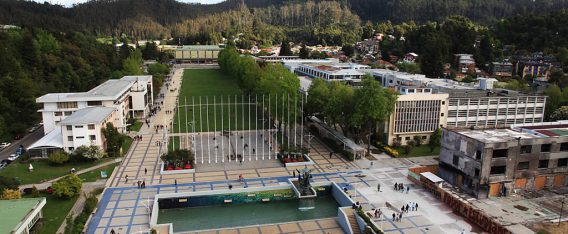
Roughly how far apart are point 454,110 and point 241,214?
99.7ft

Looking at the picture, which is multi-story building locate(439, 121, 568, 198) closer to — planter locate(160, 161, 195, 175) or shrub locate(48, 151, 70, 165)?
planter locate(160, 161, 195, 175)

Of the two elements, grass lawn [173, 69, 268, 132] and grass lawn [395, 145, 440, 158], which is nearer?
grass lawn [395, 145, 440, 158]

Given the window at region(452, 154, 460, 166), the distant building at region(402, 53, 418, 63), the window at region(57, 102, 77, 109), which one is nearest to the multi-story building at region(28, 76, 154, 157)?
the window at region(57, 102, 77, 109)

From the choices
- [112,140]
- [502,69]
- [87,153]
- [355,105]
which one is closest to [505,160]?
[355,105]

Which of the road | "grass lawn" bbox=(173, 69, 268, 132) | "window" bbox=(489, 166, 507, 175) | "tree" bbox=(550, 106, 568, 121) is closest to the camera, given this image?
"window" bbox=(489, 166, 507, 175)

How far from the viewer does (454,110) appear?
50250 millimetres

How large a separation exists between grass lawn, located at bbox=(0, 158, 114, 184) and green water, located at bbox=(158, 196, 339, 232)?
13.0 meters

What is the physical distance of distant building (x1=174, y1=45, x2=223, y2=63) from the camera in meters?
147

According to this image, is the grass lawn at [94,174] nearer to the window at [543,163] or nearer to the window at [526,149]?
the window at [526,149]

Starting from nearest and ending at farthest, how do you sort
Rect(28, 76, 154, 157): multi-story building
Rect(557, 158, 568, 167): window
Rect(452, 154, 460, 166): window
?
1. Rect(557, 158, 568, 167): window
2. Rect(452, 154, 460, 166): window
3. Rect(28, 76, 154, 157): multi-story building

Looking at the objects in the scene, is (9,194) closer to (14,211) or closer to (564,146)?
(14,211)

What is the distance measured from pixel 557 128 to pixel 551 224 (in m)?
14.2

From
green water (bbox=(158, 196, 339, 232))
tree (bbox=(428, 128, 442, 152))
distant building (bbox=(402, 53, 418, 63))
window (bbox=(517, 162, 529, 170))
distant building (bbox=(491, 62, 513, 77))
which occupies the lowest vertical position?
green water (bbox=(158, 196, 339, 232))

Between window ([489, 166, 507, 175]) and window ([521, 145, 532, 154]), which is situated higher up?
window ([521, 145, 532, 154])
